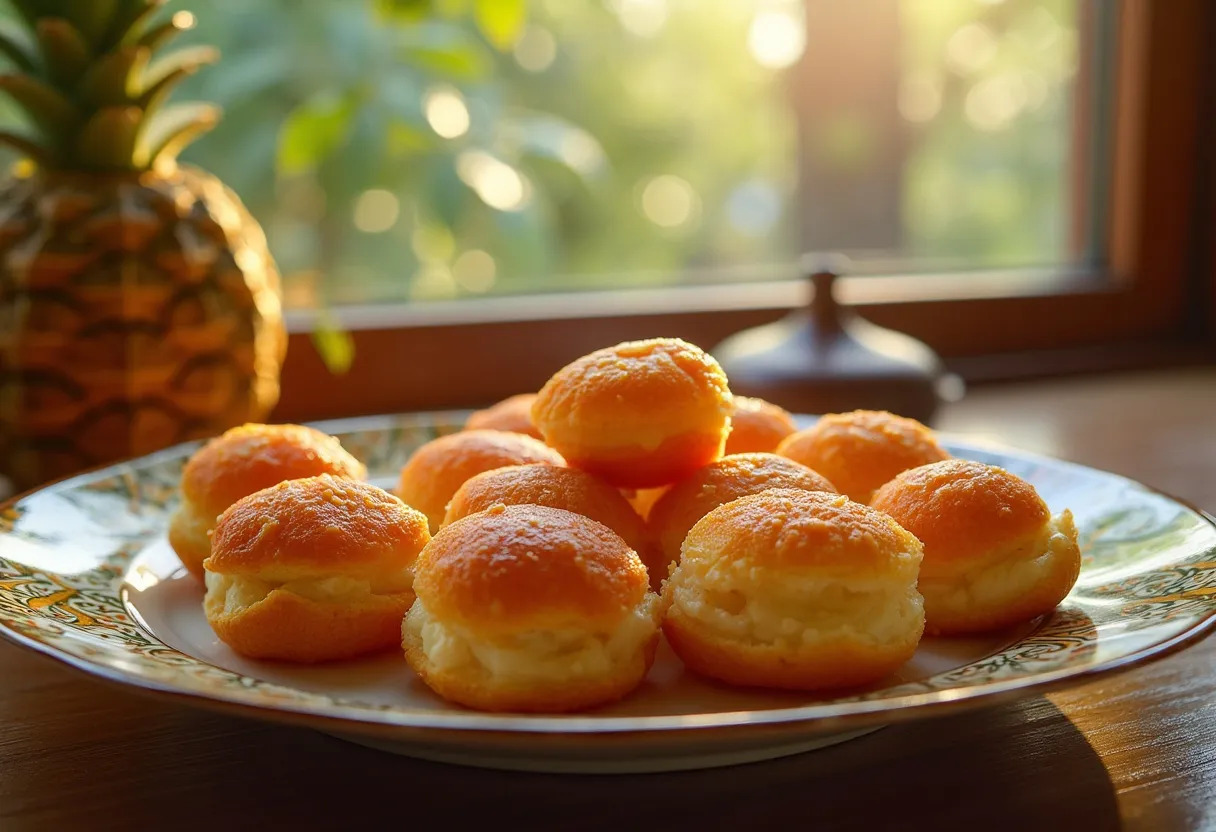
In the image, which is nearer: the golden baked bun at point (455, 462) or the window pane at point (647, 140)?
the golden baked bun at point (455, 462)

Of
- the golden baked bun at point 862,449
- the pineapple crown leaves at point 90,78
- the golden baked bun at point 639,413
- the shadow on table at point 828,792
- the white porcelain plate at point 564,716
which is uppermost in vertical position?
the pineapple crown leaves at point 90,78

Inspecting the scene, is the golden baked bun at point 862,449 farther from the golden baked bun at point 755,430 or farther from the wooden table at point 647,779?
the wooden table at point 647,779

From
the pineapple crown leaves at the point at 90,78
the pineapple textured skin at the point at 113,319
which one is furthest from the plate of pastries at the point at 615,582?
the pineapple crown leaves at the point at 90,78

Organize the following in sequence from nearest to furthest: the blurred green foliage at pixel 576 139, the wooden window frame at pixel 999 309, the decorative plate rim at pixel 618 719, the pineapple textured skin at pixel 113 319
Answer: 1. the decorative plate rim at pixel 618 719
2. the pineapple textured skin at pixel 113 319
3. the wooden window frame at pixel 999 309
4. the blurred green foliage at pixel 576 139

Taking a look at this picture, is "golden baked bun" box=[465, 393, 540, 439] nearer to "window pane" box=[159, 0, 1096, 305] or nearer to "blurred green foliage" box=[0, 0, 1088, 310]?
"blurred green foliage" box=[0, 0, 1088, 310]

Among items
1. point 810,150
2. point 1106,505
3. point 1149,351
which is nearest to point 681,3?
point 810,150

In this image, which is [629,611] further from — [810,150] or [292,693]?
[810,150]

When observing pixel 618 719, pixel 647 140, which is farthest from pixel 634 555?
pixel 647 140

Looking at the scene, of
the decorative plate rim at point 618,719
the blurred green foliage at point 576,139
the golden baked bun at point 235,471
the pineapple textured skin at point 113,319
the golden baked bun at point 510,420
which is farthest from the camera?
the blurred green foliage at point 576,139
